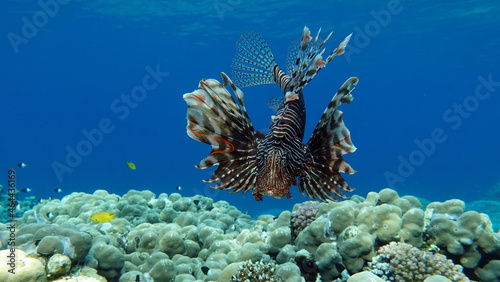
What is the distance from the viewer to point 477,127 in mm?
110625

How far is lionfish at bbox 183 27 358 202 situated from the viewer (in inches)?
124

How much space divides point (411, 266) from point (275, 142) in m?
2.31

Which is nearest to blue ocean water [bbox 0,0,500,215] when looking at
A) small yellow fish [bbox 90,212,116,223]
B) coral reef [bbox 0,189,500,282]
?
small yellow fish [bbox 90,212,116,223]

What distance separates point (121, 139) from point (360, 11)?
109695mm

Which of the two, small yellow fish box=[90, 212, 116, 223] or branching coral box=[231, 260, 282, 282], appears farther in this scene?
small yellow fish box=[90, 212, 116, 223]

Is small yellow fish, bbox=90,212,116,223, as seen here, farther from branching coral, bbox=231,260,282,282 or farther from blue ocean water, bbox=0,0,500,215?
branching coral, bbox=231,260,282,282

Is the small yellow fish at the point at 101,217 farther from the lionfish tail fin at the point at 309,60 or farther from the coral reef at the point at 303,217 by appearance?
the lionfish tail fin at the point at 309,60

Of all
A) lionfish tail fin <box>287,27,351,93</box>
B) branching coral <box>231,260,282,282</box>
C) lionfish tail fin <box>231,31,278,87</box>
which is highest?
lionfish tail fin <box>231,31,278,87</box>

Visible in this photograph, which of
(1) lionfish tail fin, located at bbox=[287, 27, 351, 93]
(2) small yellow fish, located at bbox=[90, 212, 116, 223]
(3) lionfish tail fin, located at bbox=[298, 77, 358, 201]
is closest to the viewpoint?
(1) lionfish tail fin, located at bbox=[287, 27, 351, 93]

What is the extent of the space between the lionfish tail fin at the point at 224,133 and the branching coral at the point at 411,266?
2066mm

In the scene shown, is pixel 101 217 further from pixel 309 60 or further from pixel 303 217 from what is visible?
pixel 309 60

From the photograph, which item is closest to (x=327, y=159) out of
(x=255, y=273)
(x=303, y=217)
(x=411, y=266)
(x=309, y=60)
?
(x=309, y=60)

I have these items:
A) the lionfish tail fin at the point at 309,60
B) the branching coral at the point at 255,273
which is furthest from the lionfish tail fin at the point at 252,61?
the branching coral at the point at 255,273

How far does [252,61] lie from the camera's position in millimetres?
5594
